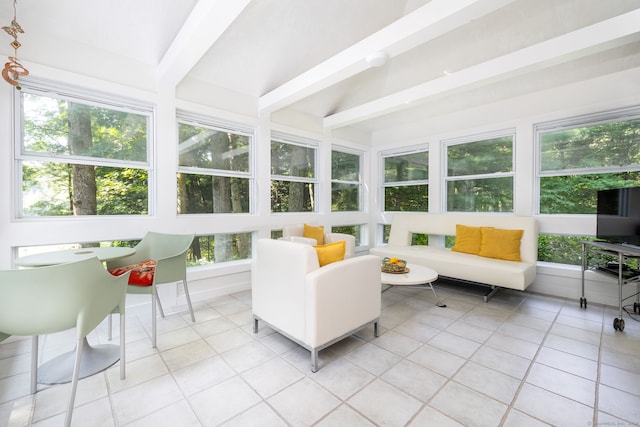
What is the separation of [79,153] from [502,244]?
15.9 feet

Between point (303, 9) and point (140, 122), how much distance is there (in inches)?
85.1

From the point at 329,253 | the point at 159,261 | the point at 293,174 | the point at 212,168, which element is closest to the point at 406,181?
the point at 293,174

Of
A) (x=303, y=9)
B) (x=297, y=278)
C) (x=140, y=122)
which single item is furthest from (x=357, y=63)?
(x=140, y=122)

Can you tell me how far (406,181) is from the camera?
5.13 m

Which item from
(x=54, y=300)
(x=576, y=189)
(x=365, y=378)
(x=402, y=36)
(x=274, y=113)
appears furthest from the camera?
(x=274, y=113)

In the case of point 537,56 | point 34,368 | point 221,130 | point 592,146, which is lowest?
point 34,368

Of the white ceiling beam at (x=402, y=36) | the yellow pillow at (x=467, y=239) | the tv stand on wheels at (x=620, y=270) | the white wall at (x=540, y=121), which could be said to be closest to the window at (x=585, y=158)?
the white wall at (x=540, y=121)

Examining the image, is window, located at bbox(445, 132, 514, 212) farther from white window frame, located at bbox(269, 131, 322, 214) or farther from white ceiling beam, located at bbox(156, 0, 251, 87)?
white ceiling beam, located at bbox(156, 0, 251, 87)

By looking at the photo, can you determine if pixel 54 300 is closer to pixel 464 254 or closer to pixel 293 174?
pixel 293 174

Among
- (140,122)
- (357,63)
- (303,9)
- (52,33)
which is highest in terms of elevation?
(303,9)

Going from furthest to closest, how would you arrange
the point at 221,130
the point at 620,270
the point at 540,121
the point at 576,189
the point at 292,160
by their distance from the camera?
the point at 292,160 < the point at 221,130 < the point at 540,121 < the point at 576,189 < the point at 620,270

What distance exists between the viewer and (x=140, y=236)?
2.91m

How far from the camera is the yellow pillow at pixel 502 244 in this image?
3.37 metres

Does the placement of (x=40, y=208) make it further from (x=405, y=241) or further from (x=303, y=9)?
(x=405, y=241)
